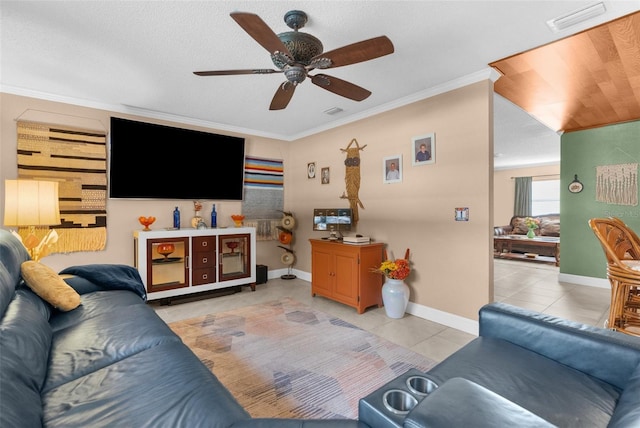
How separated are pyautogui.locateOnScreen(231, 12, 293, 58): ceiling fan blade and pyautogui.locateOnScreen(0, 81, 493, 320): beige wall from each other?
1970 millimetres

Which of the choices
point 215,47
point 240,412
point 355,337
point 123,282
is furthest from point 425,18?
point 123,282

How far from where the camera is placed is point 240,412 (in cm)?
102

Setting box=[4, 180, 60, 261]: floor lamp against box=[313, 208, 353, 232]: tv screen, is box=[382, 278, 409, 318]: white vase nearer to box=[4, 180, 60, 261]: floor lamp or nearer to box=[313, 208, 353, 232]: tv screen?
box=[313, 208, 353, 232]: tv screen

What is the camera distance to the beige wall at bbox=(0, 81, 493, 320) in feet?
9.27

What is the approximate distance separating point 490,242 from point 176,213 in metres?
3.86

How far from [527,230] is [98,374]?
9635 mm

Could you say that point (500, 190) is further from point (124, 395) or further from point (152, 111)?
point (124, 395)

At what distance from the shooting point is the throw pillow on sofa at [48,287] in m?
1.79

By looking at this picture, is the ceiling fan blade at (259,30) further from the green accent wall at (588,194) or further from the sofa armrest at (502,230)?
the sofa armrest at (502,230)

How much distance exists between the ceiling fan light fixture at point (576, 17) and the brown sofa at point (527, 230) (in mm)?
5667

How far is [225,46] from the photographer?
2359 mm

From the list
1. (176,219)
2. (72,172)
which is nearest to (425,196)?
(176,219)

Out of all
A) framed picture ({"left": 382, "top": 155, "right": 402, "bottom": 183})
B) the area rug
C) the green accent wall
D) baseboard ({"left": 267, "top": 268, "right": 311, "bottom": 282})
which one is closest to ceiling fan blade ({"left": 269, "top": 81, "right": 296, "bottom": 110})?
framed picture ({"left": 382, "top": 155, "right": 402, "bottom": 183})

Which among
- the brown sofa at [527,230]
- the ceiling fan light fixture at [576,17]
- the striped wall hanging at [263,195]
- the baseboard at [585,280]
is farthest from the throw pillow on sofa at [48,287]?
the brown sofa at [527,230]
